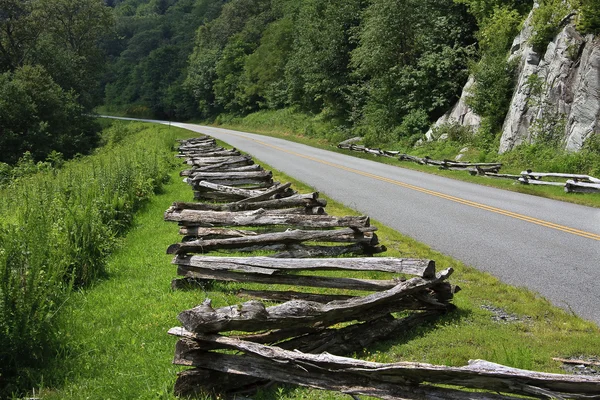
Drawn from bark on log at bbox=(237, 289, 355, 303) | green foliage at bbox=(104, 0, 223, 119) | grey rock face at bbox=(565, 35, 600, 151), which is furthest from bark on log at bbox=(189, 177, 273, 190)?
green foliage at bbox=(104, 0, 223, 119)

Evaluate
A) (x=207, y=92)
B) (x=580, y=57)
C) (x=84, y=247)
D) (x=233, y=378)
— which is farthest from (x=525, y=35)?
(x=207, y=92)

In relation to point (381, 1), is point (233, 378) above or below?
below

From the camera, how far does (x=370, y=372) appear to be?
160 inches

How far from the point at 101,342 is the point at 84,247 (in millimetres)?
2940

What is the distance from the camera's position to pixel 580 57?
21672mm

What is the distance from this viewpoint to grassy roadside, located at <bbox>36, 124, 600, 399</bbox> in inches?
199

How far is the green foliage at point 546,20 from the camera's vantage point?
23703 millimetres

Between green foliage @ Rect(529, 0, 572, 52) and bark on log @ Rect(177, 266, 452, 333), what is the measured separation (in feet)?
73.8

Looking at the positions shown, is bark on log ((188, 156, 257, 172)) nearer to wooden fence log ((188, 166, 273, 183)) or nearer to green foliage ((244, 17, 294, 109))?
wooden fence log ((188, 166, 273, 183))

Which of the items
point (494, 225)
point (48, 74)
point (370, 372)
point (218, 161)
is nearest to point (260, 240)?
point (370, 372)

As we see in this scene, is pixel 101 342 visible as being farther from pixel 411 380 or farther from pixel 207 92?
pixel 207 92

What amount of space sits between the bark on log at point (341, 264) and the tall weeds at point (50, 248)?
2.01m

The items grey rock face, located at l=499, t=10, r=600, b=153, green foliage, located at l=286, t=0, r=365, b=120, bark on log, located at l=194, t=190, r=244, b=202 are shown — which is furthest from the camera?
green foliage, located at l=286, t=0, r=365, b=120

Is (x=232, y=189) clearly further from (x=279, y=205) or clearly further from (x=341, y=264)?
(x=341, y=264)
